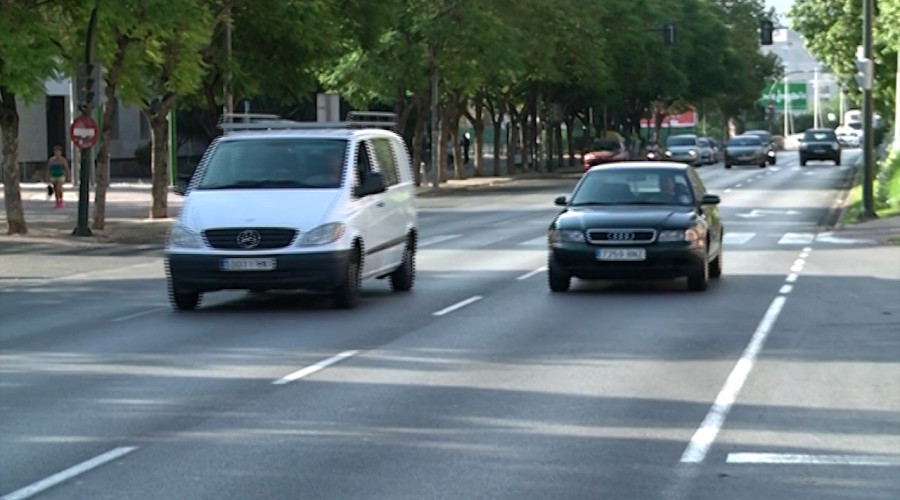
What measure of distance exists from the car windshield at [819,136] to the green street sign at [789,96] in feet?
261

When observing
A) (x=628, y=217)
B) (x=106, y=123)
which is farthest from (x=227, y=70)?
(x=628, y=217)

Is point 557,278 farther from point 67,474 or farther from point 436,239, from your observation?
point 436,239

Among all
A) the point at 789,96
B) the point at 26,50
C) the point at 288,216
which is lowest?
the point at 288,216

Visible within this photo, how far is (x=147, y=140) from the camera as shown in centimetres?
7294

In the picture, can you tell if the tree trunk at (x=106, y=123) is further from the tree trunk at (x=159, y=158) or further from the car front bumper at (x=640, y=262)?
the car front bumper at (x=640, y=262)

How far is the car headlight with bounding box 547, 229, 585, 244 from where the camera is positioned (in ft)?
61.8

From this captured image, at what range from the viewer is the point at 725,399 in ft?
37.3

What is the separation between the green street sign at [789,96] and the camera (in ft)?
539

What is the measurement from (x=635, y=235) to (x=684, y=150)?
59595 mm

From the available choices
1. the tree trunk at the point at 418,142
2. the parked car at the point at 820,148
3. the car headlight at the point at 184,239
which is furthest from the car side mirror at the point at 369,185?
the parked car at the point at 820,148

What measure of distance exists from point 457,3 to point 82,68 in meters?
25.6

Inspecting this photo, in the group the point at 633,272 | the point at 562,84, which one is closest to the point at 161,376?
the point at 633,272

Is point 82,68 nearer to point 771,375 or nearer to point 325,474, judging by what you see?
point 771,375

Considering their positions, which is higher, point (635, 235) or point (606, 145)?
point (606, 145)
